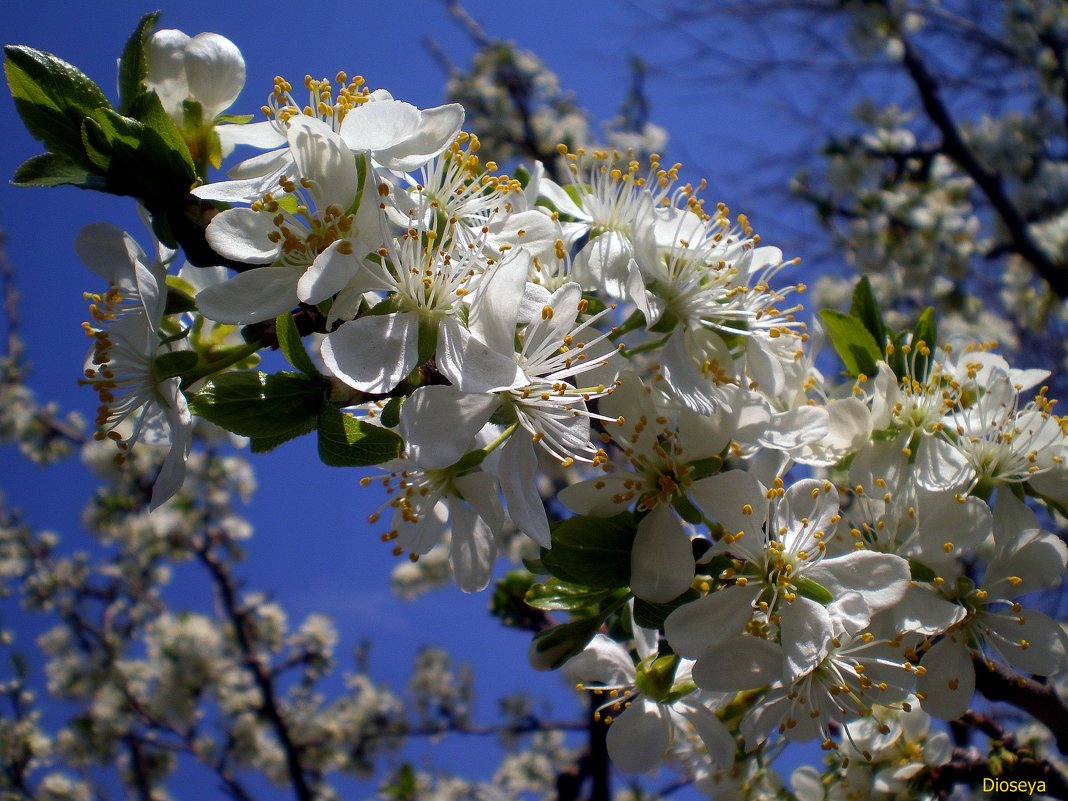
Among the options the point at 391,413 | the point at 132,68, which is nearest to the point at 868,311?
the point at 391,413

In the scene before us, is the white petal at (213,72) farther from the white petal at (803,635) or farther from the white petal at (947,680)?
the white petal at (947,680)

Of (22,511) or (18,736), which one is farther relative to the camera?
(22,511)

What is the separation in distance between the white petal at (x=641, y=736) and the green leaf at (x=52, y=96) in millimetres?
1332

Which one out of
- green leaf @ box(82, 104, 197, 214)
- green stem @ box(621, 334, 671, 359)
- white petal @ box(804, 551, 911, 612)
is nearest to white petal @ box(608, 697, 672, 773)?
white petal @ box(804, 551, 911, 612)

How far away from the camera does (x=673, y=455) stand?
51.1 inches

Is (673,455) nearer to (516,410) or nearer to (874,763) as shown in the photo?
(516,410)

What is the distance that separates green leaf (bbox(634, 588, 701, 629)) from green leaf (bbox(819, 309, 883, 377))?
0.66 meters

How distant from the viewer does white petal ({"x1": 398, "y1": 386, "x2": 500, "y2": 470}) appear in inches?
41.4

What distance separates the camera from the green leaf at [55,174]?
3.95ft

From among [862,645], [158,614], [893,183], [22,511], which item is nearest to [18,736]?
[158,614]

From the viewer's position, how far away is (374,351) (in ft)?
3.60

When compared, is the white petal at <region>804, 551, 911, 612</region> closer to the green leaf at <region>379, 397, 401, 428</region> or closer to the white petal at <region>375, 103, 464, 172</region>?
the green leaf at <region>379, 397, 401, 428</region>

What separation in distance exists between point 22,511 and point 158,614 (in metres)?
1.56

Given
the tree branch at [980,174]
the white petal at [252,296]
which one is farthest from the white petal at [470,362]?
the tree branch at [980,174]
